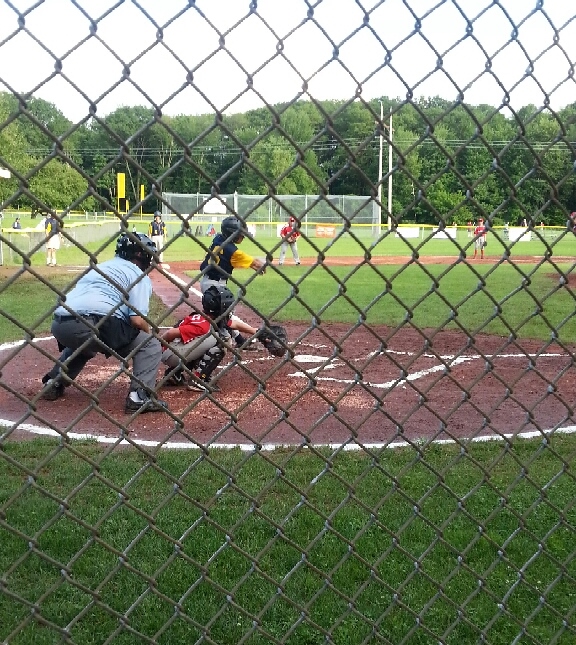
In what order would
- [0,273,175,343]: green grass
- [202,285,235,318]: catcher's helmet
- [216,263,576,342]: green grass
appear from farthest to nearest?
1. [216,263,576,342]: green grass
2. [0,273,175,343]: green grass
3. [202,285,235,318]: catcher's helmet

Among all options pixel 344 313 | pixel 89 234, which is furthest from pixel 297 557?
pixel 89 234

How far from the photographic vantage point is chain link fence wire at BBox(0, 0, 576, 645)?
1.93 metres

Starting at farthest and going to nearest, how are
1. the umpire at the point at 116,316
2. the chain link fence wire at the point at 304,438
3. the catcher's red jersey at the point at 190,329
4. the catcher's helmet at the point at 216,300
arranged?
the catcher's red jersey at the point at 190,329, the catcher's helmet at the point at 216,300, the umpire at the point at 116,316, the chain link fence wire at the point at 304,438

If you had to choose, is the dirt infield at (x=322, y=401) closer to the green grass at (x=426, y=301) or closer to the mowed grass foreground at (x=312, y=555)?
the mowed grass foreground at (x=312, y=555)

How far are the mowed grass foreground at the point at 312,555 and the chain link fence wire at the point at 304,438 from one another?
2 cm

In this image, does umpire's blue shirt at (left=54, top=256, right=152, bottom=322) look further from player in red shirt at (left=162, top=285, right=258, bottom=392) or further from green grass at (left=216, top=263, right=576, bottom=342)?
green grass at (left=216, top=263, right=576, bottom=342)

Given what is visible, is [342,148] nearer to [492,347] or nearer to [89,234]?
[492,347]

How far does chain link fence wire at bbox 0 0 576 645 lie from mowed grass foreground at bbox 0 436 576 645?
2 cm

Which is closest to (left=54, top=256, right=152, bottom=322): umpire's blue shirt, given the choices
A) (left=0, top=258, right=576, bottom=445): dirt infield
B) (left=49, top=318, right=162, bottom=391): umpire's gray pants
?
(left=49, top=318, right=162, bottom=391): umpire's gray pants

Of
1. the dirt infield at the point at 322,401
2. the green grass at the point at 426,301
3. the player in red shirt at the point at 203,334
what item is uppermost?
the player in red shirt at the point at 203,334

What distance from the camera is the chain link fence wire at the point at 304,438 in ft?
6.34

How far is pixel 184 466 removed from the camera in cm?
490

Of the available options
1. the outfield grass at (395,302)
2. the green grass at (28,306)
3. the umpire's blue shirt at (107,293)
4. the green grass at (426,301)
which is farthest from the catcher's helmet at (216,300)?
the green grass at (28,306)

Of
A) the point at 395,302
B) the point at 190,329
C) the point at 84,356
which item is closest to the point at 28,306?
the point at 395,302
